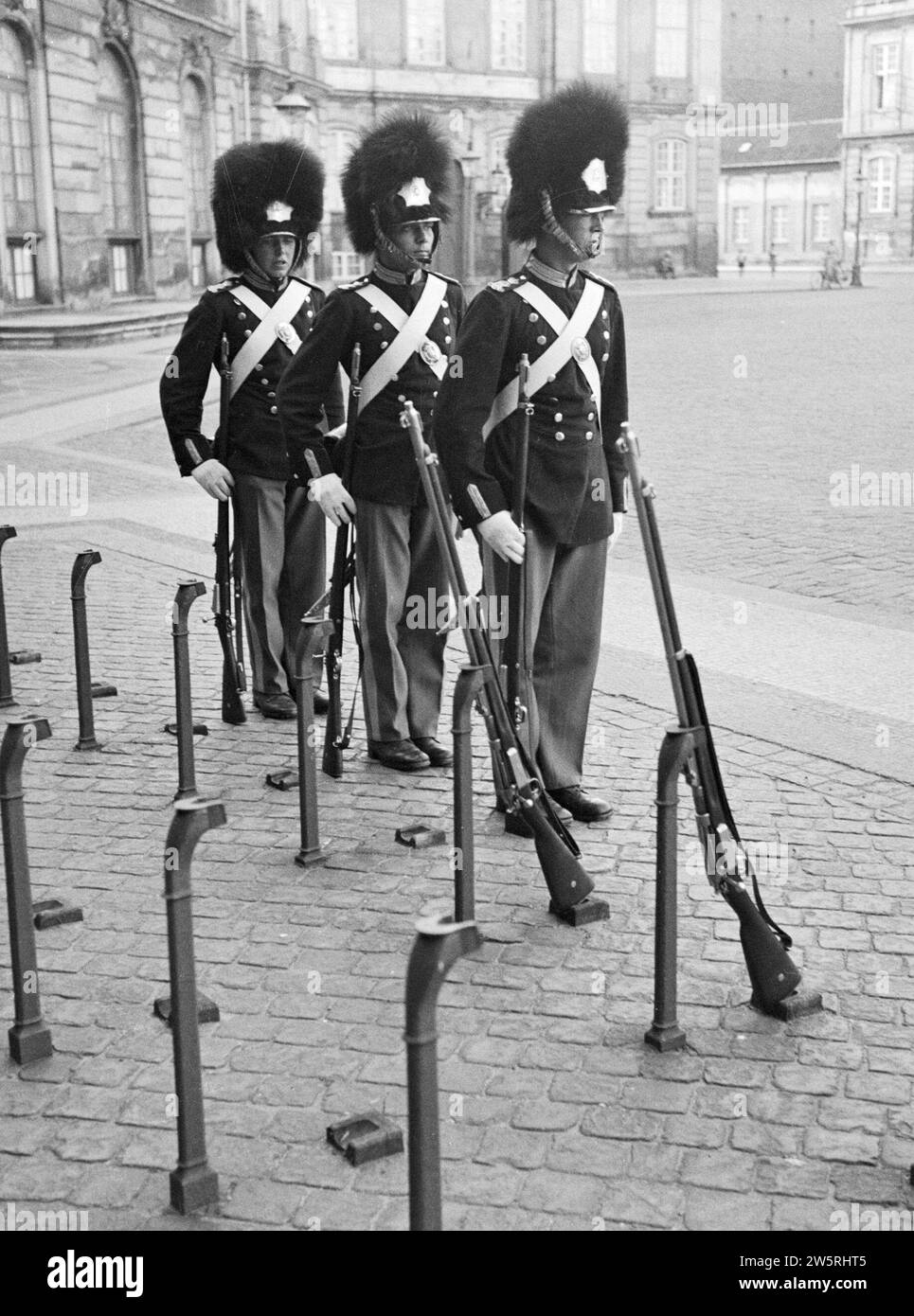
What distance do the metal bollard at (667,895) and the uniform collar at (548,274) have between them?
184cm

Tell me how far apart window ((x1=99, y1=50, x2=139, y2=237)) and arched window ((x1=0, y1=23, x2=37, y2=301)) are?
2.78m

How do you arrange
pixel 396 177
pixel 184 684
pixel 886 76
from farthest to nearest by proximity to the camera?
pixel 886 76, pixel 396 177, pixel 184 684

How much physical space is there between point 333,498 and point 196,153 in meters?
29.9

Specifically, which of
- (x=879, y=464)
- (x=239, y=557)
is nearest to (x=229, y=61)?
(x=879, y=464)

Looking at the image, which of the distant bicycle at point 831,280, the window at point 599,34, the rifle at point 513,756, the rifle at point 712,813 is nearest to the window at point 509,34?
the window at point 599,34

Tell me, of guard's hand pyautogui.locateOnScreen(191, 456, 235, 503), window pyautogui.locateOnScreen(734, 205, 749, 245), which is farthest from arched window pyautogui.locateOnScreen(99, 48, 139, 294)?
window pyautogui.locateOnScreen(734, 205, 749, 245)

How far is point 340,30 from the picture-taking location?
152ft

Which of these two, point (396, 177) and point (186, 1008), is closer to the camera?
point (186, 1008)

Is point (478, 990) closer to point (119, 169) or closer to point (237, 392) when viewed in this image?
point (237, 392)

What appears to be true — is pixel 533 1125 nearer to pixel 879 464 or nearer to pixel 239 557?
pixel 239 557

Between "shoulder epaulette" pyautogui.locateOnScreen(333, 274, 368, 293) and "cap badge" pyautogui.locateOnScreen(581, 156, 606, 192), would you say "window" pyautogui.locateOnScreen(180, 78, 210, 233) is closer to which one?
"shoulder epaulette" pyautogui.locateOnScreen(333, 274, 368, 293)

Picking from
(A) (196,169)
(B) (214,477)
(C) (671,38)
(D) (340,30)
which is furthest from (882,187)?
(B) (214,477)

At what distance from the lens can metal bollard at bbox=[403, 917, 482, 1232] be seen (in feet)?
8.42

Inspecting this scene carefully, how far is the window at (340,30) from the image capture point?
46.1m
